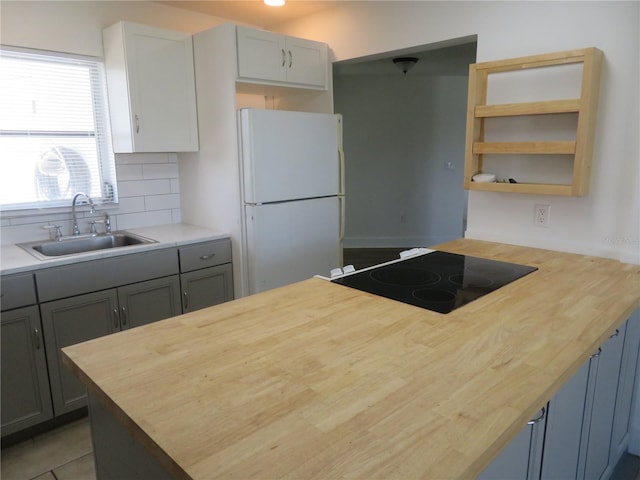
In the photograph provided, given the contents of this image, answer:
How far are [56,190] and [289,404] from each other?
2.49 m

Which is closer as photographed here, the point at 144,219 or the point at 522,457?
the point at 522,457

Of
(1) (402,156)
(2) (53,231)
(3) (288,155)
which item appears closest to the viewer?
(2) (53,231)

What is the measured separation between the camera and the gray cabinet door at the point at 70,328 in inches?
87.4

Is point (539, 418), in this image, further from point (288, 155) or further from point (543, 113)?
point (288, 155)

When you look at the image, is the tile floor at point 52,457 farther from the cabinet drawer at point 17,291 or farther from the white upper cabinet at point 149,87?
the white upper cabinet at point 149,87

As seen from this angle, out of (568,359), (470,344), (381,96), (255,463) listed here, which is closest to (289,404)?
(255,463)

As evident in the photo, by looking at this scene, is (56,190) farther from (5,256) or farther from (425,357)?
(425,357)


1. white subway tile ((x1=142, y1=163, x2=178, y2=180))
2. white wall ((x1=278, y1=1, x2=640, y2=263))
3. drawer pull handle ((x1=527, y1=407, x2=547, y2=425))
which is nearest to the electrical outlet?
white wall ((x1=278, y1=1, x2=640, y2=263))

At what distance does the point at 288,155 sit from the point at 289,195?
0.85ft

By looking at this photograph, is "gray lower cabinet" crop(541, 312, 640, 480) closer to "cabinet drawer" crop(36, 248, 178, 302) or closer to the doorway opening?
"cabinet drawer" crop(36, 248, 178, 302)

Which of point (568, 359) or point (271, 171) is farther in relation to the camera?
point (271, 171)

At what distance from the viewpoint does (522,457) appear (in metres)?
1.11

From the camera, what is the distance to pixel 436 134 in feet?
19.5

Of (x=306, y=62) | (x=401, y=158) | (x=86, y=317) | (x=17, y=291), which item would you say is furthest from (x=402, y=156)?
(x=17, y=291)
